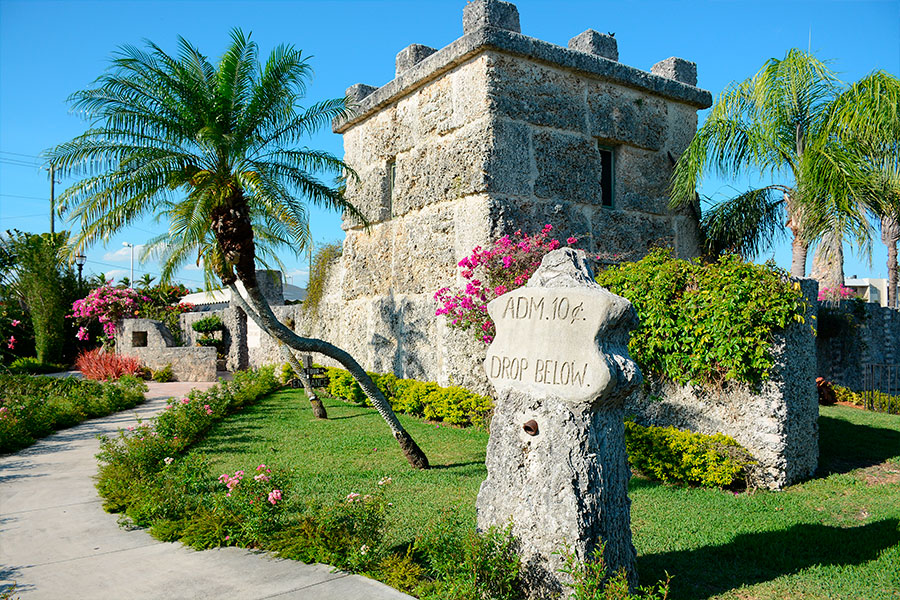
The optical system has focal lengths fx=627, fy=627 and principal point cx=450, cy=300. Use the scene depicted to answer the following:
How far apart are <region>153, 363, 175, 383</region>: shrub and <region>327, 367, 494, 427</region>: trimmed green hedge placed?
6950 millimetres

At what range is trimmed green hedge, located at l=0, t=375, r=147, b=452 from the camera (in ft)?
29.3

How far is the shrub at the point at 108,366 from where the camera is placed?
1611 cm

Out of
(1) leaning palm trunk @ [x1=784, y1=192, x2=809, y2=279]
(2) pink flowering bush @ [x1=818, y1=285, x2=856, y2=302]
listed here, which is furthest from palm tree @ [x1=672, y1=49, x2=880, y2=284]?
(2) pink flowering bush @ [x1=818, y1=285, x2=856, y2=302]

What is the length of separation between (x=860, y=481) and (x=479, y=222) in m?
6.03

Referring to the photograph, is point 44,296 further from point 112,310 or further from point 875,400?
point 875,400

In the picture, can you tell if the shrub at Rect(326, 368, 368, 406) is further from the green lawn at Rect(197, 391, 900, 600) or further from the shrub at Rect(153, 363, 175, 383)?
the shrub at Rect(153, 363, 175, 383)

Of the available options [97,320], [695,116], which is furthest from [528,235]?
[97,320]

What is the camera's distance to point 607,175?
1147 cm

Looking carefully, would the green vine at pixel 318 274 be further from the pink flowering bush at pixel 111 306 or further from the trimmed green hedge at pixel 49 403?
the pink flowering bush at pixel 111 306

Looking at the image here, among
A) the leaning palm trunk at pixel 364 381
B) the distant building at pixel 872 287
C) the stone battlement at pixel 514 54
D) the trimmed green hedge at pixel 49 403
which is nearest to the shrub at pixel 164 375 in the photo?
the trimmed green hedge at pixel 49 403

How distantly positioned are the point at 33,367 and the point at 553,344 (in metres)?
20.2

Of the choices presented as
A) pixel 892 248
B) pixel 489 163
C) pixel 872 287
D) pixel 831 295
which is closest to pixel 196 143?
pixel 489 163

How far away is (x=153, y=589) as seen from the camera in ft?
13.3

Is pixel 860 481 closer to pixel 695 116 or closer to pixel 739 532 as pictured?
pixel 739 532
